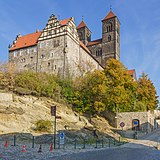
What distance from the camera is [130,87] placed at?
118ft

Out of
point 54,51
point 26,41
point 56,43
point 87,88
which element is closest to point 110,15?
point 26,41

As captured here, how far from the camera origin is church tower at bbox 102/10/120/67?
6525cm

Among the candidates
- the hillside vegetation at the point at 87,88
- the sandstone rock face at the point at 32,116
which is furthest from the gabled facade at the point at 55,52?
the sandstone rock face at the point at 32,116

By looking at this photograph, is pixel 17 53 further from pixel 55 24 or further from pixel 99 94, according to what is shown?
pixel 99 94

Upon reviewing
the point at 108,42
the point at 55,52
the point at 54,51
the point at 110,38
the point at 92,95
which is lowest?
the point at 92,95

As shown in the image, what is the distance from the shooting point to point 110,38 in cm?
6669

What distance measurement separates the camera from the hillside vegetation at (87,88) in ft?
106

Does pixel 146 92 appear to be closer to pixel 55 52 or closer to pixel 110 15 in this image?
pixel 55 52

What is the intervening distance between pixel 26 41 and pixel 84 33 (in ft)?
91.0

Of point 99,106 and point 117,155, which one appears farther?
point 99,106

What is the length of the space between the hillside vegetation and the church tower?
28.9 m

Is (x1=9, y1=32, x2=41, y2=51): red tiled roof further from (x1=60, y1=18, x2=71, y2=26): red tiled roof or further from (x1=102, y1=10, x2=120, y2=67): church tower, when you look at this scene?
(x1=102, y1=10, x2=120, y2=67): church tower

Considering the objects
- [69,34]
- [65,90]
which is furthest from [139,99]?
[69,34]

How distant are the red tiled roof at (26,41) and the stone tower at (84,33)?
23513 millimetres
